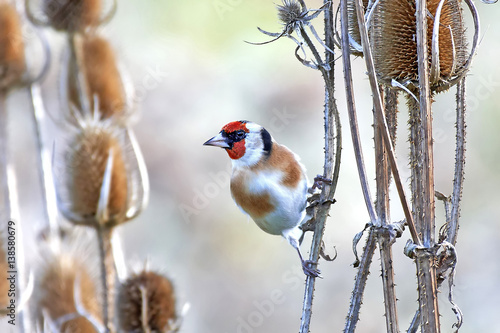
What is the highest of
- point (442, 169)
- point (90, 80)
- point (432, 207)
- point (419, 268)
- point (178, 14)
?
point (178, 14)

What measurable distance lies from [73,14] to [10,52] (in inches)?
12.7

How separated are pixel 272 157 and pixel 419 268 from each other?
3.65ft

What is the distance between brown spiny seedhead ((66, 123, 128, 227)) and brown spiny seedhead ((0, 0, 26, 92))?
48 cm

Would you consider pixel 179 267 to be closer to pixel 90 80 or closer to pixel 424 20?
pixel 90 80

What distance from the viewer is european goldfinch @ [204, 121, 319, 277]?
263cm

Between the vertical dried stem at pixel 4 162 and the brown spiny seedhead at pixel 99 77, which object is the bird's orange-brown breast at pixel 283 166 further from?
the vertical dried stem at pixel 4 162

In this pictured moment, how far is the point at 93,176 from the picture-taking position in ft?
8.00

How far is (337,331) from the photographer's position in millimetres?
5148

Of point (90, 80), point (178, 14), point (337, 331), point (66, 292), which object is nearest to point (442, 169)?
point (337, 331)

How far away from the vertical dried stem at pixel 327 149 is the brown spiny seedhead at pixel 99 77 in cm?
106

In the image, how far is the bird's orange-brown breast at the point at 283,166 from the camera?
268cm

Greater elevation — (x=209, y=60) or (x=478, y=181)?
(x=209, y=60)

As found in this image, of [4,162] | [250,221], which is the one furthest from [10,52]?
[250,221]

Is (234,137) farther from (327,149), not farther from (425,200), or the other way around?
(425,200)
